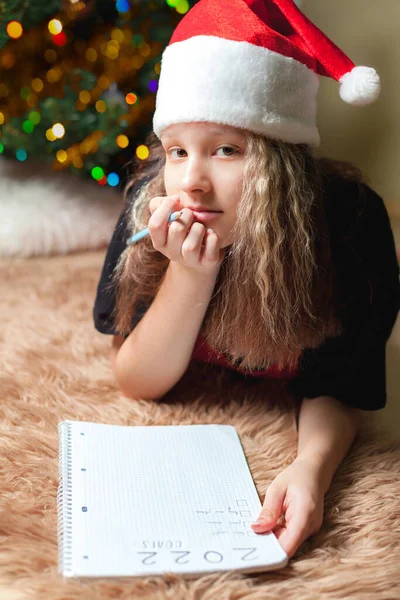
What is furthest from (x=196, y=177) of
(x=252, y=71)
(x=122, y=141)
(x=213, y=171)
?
(x=122, y=141)

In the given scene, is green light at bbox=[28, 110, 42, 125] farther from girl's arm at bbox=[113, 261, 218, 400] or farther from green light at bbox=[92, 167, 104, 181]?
girl's arm at bbox=[113, 261, 218, 400]

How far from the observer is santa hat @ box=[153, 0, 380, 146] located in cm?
79

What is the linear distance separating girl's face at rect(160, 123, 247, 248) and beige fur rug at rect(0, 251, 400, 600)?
0.31m

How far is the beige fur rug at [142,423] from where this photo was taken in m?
0.67

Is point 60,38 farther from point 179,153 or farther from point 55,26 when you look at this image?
point 179,153

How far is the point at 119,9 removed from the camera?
1599 millimetres

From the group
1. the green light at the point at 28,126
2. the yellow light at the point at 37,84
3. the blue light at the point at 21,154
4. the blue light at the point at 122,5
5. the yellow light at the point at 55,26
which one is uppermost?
the blue light at the point at 122,5

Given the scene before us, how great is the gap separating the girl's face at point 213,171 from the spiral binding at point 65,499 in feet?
1.04

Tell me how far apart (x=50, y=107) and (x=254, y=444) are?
0.99 m

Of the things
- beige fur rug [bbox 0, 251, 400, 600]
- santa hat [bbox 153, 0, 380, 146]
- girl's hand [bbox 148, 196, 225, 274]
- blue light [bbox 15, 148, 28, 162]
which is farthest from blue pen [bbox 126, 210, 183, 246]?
blue light [bbox 15, 148, 28, 162]

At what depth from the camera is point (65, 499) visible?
762 millimetres

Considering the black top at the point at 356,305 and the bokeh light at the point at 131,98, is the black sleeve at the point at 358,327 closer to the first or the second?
the black top at the point at 356,305

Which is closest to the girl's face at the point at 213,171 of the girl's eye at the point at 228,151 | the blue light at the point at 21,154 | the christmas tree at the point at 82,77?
the girl's eye at the point at 228,151

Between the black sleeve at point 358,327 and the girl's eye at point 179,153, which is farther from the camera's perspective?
the black sleeve at point 358,327
